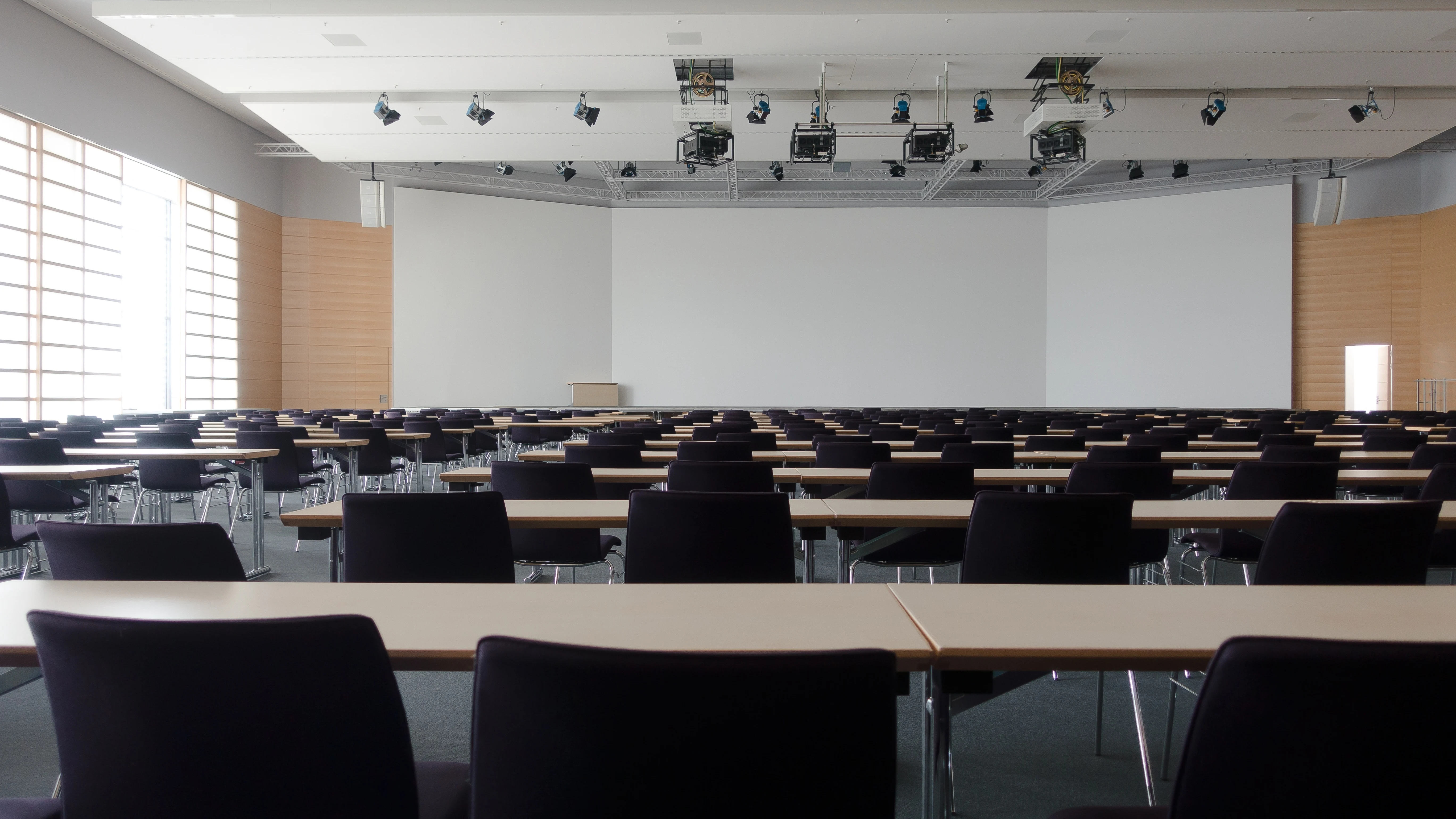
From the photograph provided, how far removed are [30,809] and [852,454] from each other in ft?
12.2

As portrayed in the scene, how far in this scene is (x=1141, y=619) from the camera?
1.30m

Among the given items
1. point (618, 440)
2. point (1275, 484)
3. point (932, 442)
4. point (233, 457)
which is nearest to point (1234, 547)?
point (1275, 484)

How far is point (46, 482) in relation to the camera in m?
4.85

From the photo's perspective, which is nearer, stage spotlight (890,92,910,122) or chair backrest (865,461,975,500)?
chair backrest (865,461,975,500)

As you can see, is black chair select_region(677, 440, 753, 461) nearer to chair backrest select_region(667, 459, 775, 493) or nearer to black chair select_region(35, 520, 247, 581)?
chair backrest select_region(667, 459, 775, 493)

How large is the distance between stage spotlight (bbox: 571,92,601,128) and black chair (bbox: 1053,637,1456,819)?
427 inches

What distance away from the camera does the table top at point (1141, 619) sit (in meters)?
1.13

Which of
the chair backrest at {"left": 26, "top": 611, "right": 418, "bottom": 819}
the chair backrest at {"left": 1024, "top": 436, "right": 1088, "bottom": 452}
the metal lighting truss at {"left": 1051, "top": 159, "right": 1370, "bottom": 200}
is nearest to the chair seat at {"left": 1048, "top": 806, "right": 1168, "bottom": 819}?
the chair backrest at {"left": 26, "top": 611, "right": 418, "bottom": 819}

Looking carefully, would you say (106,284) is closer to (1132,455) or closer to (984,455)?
(984,455)

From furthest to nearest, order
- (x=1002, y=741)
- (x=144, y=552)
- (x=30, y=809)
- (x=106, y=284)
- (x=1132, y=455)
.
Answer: (x=106, y=284) < (x=1132, y=455) < (x=1002, y=741) < (x=144, y=552) < (x=30, y=809)

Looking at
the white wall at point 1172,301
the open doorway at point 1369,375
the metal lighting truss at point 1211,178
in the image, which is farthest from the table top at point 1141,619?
the open doorway at point 1369,375

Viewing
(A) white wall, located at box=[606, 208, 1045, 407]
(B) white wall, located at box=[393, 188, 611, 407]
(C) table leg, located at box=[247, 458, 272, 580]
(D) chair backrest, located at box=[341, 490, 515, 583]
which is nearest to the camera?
(D) chair backrest, located at box=[341, 490, 515, 583]

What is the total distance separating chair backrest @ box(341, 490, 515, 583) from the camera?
2.27 meters

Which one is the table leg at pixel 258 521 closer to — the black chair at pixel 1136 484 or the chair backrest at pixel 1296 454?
the black chair at pixel 1136 484
